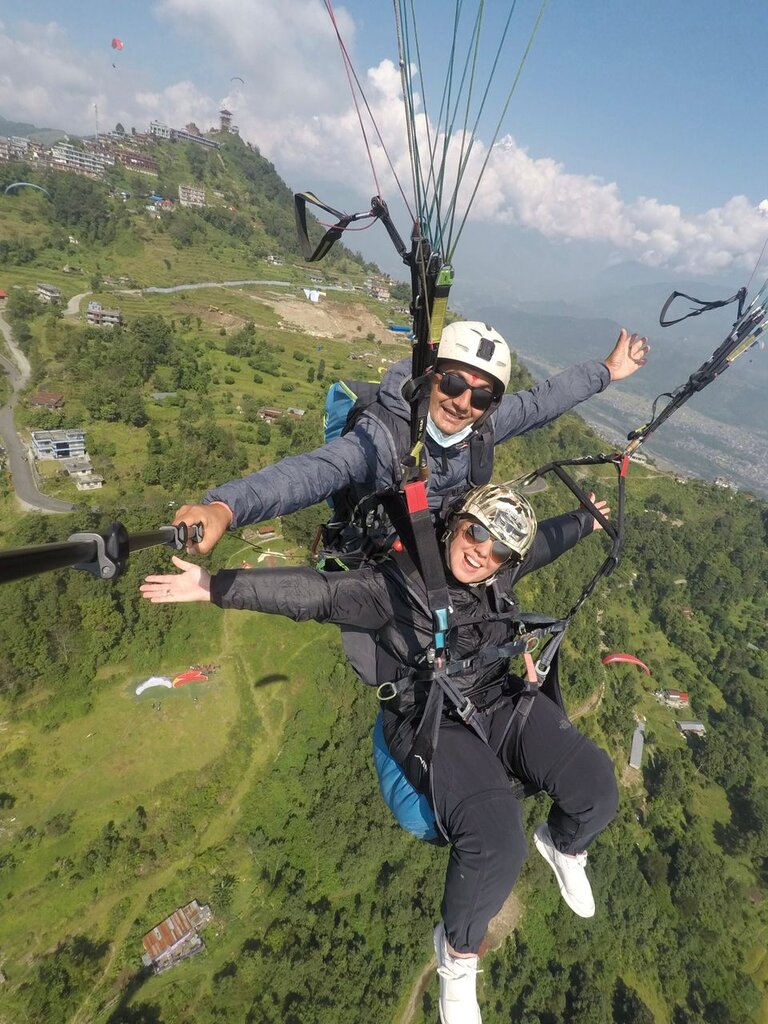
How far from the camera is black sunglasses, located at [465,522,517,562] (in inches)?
145

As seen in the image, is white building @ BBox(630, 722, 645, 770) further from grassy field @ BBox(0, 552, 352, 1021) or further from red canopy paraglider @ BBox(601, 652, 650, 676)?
grassy field @ BBox(0, 552, 352, 1021)

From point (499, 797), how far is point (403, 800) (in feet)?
3.09

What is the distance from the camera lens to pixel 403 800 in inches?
158

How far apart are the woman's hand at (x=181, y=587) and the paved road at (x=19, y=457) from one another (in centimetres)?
3327

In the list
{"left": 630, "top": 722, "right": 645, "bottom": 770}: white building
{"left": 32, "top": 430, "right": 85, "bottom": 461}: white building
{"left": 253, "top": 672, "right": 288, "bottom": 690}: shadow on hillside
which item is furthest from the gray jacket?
{"left": 630, "top": 722, "right": 645, "bottom": 770}: white building

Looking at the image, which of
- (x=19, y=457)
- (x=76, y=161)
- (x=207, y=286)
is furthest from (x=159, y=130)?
(x=19, y=457)

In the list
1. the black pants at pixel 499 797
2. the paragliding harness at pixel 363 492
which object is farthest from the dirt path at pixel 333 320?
the black pants at pixel 499 797

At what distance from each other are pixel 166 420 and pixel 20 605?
22098 mm

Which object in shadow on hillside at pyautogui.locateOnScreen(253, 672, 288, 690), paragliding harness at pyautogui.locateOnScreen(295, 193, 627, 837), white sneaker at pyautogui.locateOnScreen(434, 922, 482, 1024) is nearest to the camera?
paragliding harness at pyautogui.locateOnScreen(295, 193, 627, 837)

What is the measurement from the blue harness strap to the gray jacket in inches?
82.7

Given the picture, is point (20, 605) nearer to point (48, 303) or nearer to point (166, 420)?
point (166, 420)

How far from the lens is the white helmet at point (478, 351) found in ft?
11.8

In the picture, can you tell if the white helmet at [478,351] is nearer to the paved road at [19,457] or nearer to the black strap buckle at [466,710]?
the black strap buckle at [466,710]

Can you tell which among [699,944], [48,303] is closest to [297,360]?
[48,303]
